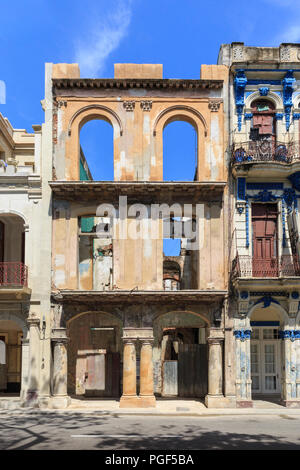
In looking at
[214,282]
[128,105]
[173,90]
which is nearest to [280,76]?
[173,90]

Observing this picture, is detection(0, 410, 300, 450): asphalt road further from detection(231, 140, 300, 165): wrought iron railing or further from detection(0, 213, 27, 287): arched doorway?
detection(231, 140, 300, 165): wrought iron railing

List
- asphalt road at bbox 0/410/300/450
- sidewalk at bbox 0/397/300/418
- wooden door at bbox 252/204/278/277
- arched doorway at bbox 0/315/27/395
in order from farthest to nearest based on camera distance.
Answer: arched doorway at bbox 0/315/27/395
wooden door at bbox 252/204/278/277
sidewalk at bbox 0/397/300/418
asphalt road at bbox 0/410/300/450

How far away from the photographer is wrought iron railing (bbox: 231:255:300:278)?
71.3ft

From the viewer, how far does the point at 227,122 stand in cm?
2333

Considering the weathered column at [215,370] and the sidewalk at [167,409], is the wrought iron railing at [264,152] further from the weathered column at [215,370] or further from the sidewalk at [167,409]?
the sidewalk at [167,409]

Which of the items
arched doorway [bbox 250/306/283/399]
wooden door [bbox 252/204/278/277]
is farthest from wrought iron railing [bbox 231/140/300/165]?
arched doorway [bbox 250/306/283/399]

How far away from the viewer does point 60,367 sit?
21719 mm

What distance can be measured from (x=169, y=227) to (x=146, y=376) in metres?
6.49

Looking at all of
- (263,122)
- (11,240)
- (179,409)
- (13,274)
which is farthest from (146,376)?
(263,122)

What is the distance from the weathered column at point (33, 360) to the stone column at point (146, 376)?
158 inches

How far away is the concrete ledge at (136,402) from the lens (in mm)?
21281
